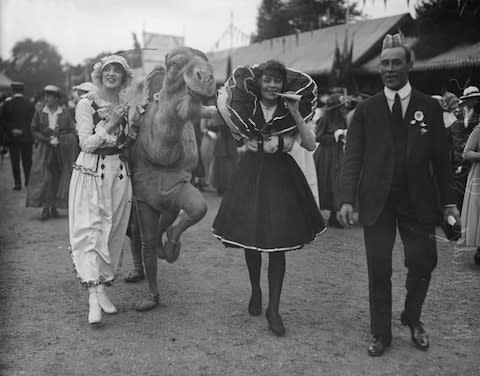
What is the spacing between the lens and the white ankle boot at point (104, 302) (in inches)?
153

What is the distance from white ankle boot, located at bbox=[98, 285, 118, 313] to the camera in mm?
3875

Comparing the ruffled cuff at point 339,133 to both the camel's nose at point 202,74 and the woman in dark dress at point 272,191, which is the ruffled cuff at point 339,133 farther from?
the camel's nose at point 202,74

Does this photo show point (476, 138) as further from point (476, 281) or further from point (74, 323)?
point (74, 323)

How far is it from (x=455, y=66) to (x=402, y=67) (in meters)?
8.46

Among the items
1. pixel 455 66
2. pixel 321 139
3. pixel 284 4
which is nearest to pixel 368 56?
pixel 455 66

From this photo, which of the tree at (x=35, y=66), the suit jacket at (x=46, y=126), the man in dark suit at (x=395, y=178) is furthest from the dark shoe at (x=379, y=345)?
the tree at (x=35, y=66)

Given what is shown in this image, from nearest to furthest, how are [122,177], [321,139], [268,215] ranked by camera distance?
[268,215] → [122,177] → [321,139]

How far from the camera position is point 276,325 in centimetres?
354

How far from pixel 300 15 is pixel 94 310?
26.8 meters

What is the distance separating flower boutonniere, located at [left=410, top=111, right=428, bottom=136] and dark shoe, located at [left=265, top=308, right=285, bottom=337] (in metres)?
1.58

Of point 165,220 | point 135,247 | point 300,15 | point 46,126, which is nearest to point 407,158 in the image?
point 165,220

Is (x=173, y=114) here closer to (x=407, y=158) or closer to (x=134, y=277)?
(x=407, y=158)

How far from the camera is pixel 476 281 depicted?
495 centimetres

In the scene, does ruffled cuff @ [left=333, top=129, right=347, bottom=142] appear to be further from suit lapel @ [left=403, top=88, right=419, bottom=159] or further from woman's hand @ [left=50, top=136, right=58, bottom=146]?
suit lapel @ [left=403, top=88, right=419, bottom=159]
